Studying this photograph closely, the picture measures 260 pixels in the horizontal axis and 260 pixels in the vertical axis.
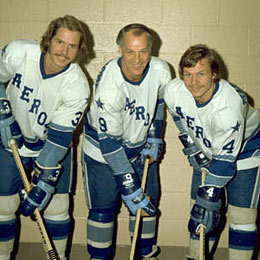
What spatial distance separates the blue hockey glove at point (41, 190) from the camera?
2.39 meters

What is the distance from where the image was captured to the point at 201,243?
7.69 feet

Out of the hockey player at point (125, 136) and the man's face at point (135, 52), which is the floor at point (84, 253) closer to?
the hockey player at point (125, 136)

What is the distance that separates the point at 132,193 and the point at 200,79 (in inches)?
28.2

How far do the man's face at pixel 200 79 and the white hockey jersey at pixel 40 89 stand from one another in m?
0.56

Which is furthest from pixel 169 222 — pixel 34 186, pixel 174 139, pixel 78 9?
pixel 78 9

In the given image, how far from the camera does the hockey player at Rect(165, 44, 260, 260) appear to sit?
7.30ft

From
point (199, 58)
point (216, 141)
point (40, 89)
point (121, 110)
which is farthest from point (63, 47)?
point (216, 141)

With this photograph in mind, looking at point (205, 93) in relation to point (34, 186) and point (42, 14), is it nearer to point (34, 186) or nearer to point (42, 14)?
point (34, 186)

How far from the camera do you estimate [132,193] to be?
2.42 meters

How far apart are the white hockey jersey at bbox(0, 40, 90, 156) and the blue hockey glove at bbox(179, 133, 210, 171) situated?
2.09ft

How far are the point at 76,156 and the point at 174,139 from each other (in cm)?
71

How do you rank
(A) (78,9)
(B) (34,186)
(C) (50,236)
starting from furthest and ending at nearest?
(A) (78,9), (C) (50,236), (B) (34,186)

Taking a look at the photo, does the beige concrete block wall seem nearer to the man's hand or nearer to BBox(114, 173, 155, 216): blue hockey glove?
the man's hand

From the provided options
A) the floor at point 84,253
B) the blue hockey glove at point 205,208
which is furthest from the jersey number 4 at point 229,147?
the floor at point 84,253
